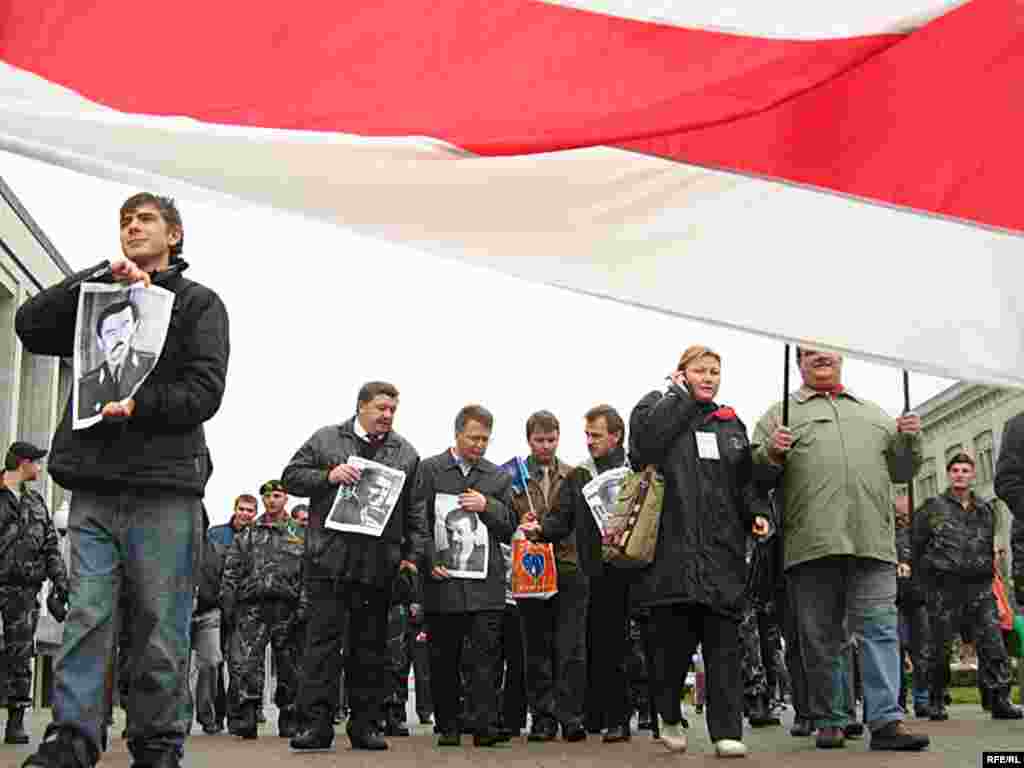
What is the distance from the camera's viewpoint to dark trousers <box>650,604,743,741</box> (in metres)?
8.15

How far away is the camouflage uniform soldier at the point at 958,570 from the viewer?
13578mm

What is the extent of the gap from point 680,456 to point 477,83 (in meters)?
4.38

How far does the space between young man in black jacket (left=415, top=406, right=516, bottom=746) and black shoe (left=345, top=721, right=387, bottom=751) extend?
0.84 m

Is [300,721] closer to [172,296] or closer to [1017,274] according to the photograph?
[172,296]

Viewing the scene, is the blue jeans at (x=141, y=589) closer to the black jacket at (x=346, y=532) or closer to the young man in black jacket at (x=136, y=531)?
the young man in black jacket at (x=136, y=531)

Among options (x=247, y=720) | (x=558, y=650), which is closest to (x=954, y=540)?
(x=558, y=650)

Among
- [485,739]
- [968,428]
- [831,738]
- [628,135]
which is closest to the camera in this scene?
[628,135]

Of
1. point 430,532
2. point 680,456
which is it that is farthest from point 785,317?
point 430,532

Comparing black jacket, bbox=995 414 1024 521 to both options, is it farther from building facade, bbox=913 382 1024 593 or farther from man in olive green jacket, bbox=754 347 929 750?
building facade, bbox=913 382 1024 593

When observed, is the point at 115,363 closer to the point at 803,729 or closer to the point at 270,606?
the point at 803,729

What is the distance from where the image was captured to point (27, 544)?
12.4 meters

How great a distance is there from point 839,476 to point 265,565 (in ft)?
20.8

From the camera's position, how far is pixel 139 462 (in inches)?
218

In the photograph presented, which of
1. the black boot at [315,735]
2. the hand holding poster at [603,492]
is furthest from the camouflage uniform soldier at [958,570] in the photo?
the black boot at [315,735]
